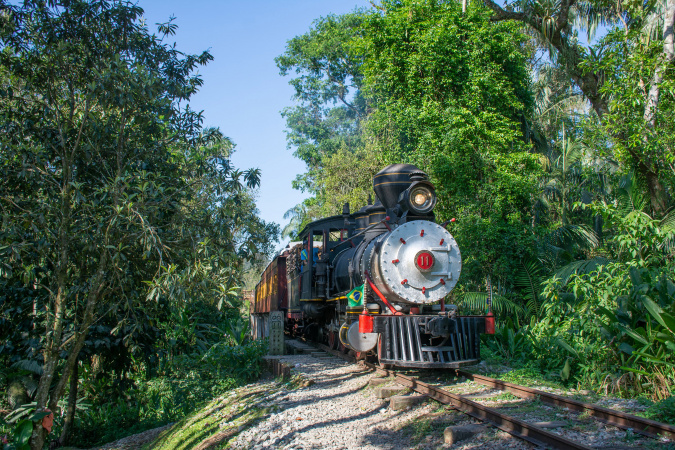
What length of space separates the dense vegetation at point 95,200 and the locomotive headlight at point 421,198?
2309mm

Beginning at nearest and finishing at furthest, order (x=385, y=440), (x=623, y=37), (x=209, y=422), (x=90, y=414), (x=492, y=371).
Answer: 1. (x=385, y=440)
2. (x=209, y=422)
3. (x=492, y=371)
4. (x=623, y=37)
5. (x=90, y=414)

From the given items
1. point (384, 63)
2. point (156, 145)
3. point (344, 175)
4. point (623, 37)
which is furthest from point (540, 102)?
point (156, 145)

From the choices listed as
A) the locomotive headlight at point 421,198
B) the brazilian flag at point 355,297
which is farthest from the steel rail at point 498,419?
the locomotive headlight at point 421,198

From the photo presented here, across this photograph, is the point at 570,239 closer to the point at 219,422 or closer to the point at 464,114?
the point at 464,114

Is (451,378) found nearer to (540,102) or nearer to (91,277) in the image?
(91,277)

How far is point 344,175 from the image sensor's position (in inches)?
869

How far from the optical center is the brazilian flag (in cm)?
826

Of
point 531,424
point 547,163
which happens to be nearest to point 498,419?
point 531,424

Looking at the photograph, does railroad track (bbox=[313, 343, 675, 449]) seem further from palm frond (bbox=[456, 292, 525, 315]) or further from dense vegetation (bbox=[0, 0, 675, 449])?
palm frond (bbox=[456, 292, 525, 315])

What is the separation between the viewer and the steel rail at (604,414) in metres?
4.23

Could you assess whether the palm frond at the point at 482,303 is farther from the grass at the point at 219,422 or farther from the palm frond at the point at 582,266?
the grass at the point at 219,422

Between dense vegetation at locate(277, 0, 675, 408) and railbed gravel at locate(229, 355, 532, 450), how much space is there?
250 centimetres

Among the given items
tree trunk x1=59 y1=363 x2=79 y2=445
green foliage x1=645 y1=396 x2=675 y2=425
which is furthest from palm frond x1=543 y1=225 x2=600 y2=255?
tree trunk x1=59 y1=363 x2=79 y2=445

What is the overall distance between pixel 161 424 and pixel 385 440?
7123mm
